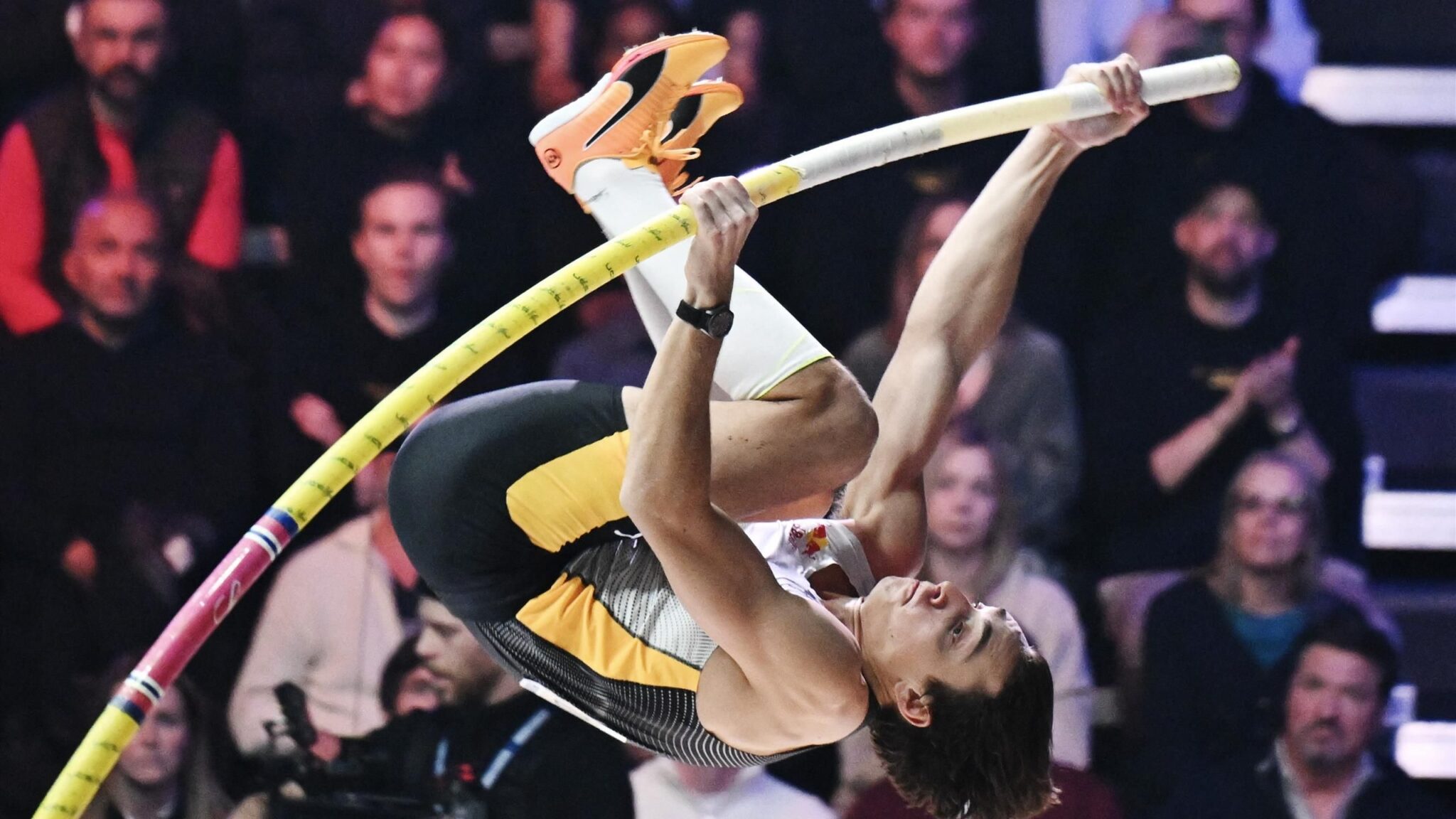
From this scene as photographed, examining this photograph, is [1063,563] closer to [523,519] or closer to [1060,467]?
[1060,467]

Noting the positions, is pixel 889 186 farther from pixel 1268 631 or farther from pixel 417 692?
pixel 417 692

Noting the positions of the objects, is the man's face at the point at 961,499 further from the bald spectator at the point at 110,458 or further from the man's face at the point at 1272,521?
the bald spectator at the point at 110,458

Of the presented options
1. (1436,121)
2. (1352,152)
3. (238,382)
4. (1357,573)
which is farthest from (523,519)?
(1436,121)

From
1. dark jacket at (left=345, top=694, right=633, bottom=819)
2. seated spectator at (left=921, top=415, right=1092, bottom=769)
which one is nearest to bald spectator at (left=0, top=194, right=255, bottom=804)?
dark jacket at (left=345, top=694, right=633, bottom=819)

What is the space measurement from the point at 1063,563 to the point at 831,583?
1660 mm

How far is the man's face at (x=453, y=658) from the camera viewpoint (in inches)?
154

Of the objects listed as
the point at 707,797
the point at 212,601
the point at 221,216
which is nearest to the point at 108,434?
the point at 221,216

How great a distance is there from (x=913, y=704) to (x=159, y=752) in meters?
2.12

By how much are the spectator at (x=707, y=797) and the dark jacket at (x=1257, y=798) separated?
822mm

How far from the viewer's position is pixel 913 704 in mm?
2416

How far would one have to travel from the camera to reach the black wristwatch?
6.79 feet

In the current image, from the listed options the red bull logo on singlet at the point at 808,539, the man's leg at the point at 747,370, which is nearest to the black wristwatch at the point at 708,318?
the man's leg at the point at 747,370

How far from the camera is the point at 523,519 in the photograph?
7.79 ft

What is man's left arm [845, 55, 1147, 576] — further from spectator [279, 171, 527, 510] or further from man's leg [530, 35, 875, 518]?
spectator [279, 171, 527, 510]
